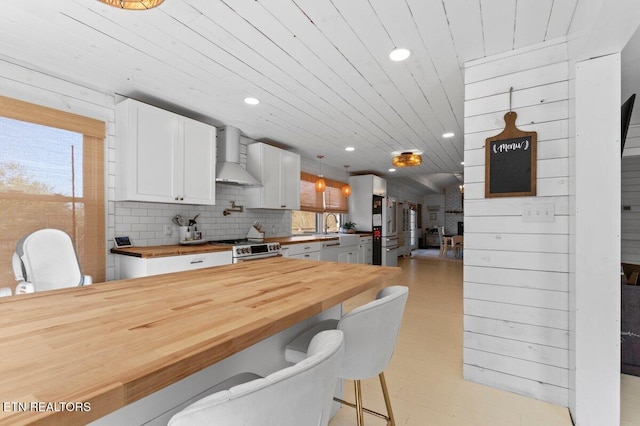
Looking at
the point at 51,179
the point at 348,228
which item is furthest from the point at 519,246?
the point at 348,228

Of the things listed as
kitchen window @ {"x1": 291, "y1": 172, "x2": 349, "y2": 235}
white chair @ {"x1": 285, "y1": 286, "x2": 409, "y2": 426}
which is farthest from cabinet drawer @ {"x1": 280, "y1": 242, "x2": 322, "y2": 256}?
white chair @ {"x1": 285, "y1": 286, "x2": 409, "y2": 426}

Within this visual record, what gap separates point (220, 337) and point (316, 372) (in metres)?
0.27

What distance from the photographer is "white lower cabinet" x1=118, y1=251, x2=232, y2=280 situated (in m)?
2.72

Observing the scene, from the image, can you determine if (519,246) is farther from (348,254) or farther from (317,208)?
(317,208)

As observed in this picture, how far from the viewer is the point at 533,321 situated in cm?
203

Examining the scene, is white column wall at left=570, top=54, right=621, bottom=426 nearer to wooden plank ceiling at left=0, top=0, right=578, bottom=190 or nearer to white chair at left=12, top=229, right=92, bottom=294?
wooden plank ceiling at left=0, top=0, right=578, bottom=190

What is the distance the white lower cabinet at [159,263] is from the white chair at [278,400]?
8.25ft

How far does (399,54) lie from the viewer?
2244mm

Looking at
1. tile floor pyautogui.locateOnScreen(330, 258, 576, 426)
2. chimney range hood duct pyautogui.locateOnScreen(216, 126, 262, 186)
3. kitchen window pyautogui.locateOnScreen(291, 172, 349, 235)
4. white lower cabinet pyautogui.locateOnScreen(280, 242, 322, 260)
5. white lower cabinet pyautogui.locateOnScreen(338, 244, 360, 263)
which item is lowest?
tile floor pyautogui.locateOnScreen(330, 258, 576, 426)

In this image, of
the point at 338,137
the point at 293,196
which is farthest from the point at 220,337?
the point at 293,196

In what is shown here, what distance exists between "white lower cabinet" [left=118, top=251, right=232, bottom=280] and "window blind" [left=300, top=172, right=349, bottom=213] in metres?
2.86

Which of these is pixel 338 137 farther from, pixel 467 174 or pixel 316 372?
pixel 316 372

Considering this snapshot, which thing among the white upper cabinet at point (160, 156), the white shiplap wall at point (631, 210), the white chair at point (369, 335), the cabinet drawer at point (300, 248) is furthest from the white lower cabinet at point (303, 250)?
the white shiplap wall at point (631, 210)

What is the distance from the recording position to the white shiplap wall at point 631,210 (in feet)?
14.1
